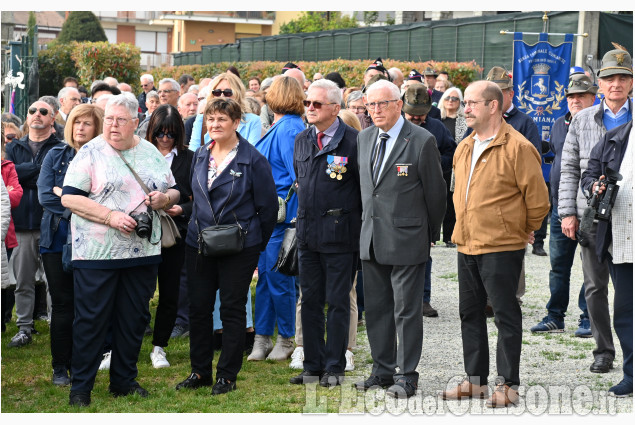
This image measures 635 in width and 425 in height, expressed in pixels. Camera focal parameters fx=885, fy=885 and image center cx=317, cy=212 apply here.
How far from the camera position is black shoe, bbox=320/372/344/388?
257 inches

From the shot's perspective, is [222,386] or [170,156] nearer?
[222,386]

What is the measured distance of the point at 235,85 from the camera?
7969mm

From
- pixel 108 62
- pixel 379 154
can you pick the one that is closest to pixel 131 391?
pixel 379 154

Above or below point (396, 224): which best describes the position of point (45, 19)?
above

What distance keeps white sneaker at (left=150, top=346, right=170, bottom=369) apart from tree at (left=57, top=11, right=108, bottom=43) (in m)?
53.7

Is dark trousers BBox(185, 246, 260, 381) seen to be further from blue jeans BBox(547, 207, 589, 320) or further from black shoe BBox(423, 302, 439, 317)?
blue jeans BBox(547, 207, 589, 320)

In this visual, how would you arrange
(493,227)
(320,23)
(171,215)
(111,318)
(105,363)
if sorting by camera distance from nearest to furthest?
(493,227) → (111,318) → (171,215) → (105,363) → (320,23)

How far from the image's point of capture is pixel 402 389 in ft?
20.2

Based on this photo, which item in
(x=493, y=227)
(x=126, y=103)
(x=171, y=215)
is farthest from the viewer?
(x=171, y=215)

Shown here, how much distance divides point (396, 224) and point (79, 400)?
2.54 m

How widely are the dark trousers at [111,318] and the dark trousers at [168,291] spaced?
908 mm

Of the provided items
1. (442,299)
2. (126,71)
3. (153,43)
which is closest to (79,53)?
(126,71)

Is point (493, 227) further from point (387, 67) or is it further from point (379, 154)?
point (387, 67)

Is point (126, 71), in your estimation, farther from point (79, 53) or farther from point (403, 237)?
point (403, 237)
